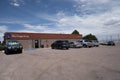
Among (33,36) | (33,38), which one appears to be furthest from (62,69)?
(33,36)

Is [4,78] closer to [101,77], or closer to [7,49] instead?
[101,77]

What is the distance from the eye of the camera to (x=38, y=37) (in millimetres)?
43969

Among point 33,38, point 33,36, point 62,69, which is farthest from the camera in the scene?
point 33,36

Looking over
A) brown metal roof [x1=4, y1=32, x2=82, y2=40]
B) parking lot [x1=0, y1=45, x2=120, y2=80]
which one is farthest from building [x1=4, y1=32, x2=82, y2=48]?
parking lot [x1=0, y1=45, x2=120, y2=80]

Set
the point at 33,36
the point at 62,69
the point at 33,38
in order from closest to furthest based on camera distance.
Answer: the point at 62,69 < the point at 33,38 < the point at 33,36

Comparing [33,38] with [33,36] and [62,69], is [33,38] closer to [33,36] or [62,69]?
[33,36]

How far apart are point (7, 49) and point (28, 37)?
22.1 meters

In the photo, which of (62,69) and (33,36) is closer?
(62,69)

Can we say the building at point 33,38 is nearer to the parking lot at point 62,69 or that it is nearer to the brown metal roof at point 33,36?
the brown metal roof at point 33,36

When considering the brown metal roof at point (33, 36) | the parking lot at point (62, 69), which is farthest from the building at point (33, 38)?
the parking lot at point (62, 69)

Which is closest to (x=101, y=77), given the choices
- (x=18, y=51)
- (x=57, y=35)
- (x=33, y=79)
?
(x=33, y=79)

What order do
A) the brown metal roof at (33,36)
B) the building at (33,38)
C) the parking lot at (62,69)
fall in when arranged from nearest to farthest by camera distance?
the parking lot at (62,69), the brown metal roof at (33,36), the building at (33,38)

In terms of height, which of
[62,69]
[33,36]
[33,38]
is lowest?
[62,69]

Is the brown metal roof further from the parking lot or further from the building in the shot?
the parking lot
